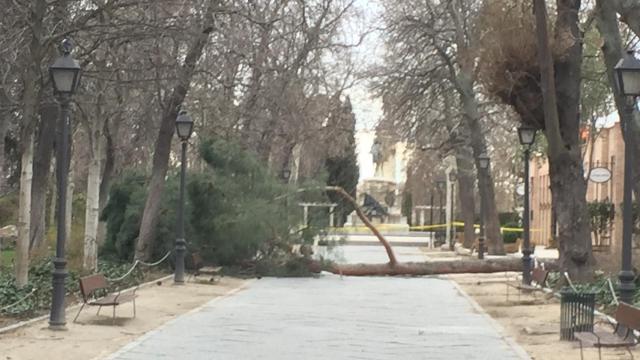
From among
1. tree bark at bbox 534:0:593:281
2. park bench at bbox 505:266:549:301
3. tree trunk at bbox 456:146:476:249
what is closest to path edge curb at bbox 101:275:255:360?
park bench at bbox 505:266:549:301

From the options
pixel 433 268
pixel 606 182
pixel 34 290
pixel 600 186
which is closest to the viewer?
pixel 34 290

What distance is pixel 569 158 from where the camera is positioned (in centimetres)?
2133

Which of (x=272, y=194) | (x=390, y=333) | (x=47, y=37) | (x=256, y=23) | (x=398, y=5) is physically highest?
(x=398, y=5)

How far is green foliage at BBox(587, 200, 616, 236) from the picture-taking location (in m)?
43.0

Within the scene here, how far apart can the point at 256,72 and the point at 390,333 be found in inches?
602

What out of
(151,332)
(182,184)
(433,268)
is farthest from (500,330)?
(433,268)

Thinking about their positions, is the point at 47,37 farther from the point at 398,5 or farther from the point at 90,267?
the point at 398,5

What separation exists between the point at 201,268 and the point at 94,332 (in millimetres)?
14518

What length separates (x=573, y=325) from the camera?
13609mm

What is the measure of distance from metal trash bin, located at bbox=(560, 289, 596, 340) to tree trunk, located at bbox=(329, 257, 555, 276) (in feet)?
47.9

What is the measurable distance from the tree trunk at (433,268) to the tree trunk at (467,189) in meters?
18.2

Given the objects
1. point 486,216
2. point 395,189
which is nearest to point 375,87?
point 486,216

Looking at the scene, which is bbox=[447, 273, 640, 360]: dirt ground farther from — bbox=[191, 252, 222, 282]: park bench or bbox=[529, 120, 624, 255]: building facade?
bbox=[529, 120, 624, 255]: building facade

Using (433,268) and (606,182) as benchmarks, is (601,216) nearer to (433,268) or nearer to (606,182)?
(606,182)
